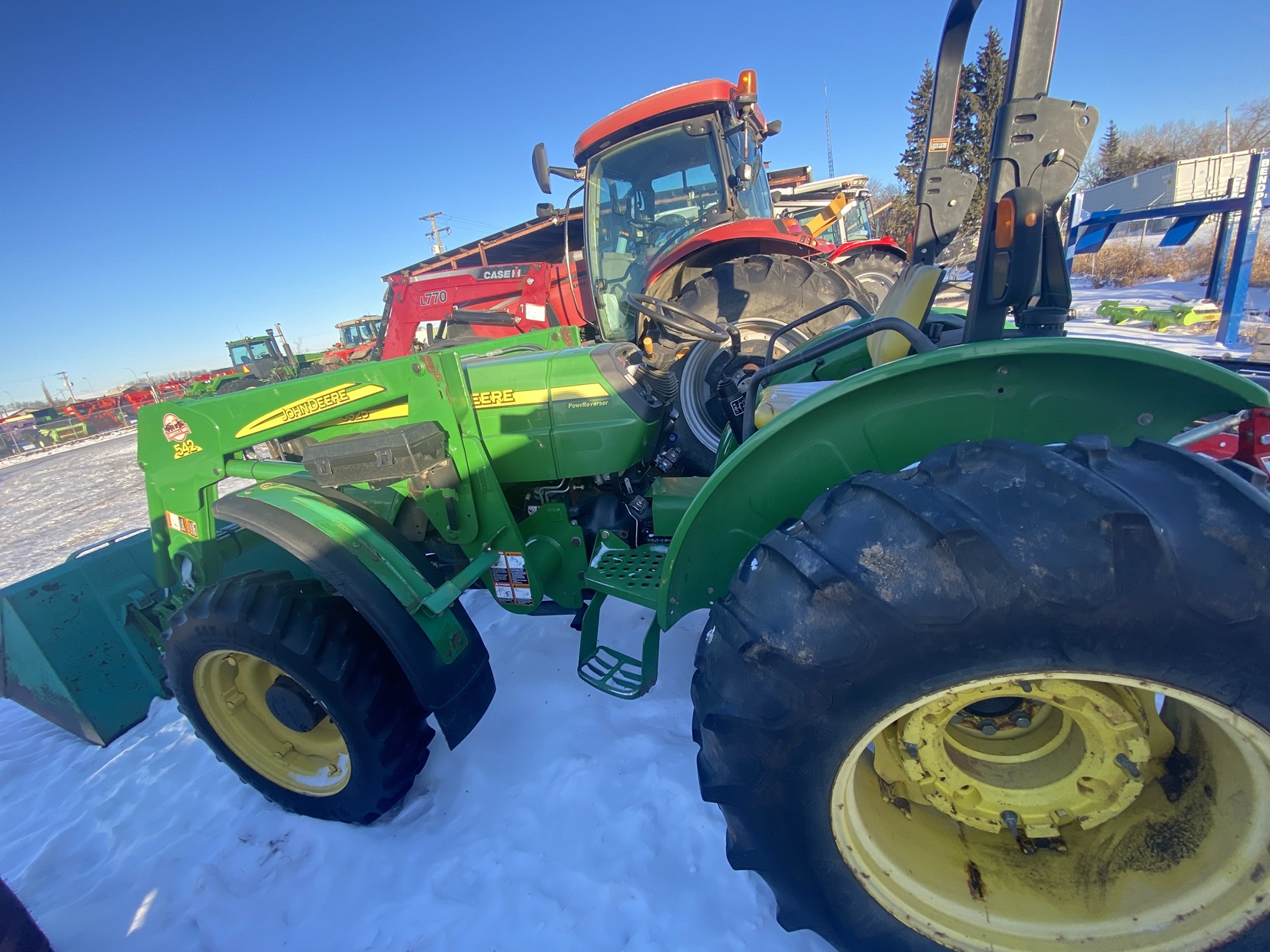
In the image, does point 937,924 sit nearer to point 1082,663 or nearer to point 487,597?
point 1082,663

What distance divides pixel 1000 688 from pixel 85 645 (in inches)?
138

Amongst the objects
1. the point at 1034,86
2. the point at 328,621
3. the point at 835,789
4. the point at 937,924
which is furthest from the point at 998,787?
the point at 328,621

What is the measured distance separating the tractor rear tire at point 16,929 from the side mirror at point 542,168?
17.4ft

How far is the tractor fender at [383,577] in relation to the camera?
1793mm

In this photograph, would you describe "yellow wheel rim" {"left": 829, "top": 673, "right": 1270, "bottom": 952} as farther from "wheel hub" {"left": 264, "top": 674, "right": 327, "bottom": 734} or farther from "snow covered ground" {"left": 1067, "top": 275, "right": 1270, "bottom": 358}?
"snow covered ground" {"left": 1067, "top": 275, "right": 1270, "bottom": 358}

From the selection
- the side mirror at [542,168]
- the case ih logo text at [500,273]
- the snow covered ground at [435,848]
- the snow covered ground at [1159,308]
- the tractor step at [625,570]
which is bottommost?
the snow covered ground at [1159,308]

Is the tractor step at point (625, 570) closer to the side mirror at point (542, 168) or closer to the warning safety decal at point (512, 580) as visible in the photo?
the warning safety decal at point (512, 580)

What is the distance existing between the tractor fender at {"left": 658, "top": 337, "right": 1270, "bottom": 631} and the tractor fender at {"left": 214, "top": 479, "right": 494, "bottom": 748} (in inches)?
31.9

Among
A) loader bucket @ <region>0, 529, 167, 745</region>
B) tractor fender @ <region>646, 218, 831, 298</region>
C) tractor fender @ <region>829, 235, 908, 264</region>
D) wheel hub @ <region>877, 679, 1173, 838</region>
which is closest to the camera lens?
wheel hub @ <region>877, 679, 1173, 838</region>

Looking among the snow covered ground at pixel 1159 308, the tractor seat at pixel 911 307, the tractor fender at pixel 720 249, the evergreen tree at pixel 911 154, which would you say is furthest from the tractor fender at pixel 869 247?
the evergreen tree at pixel 911 154

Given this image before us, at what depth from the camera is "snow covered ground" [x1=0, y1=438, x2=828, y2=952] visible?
1.69 metres

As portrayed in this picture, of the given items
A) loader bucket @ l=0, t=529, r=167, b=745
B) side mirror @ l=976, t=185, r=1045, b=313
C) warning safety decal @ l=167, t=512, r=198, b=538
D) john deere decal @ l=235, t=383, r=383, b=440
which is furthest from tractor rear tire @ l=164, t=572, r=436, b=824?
side mirror @ l=976, t=185, r=1045, b=313

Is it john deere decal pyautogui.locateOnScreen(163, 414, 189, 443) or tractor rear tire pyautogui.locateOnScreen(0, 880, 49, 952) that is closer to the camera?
tractor rear tire pyautogui.locateOnScreen(0, 880, 49, 952)

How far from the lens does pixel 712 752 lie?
1.24 m
